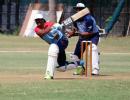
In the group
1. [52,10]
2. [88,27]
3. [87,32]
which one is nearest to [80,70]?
[87,32]

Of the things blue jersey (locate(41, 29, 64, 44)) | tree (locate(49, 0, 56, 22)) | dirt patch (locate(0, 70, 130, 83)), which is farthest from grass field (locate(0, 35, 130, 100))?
tree (locate(49, 0, 56, 22))

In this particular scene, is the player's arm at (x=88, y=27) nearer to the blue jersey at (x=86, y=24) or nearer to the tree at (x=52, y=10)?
the blue jersey at (x=86, y=24)

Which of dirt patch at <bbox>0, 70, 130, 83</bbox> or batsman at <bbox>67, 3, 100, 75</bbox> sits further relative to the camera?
batsman at <bbox>67, 3, 100, 75</bbox>

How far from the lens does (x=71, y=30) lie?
18.8 meters

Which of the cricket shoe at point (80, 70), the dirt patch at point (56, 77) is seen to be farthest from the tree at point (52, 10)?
Answer: the cricket shoe at point (80, 70)

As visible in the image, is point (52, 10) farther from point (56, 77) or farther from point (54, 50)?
point (54, 50)

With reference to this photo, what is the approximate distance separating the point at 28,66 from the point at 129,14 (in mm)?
23995

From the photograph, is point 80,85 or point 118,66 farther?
point 118,66

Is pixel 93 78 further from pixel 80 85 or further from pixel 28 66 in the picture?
pixel 28 66

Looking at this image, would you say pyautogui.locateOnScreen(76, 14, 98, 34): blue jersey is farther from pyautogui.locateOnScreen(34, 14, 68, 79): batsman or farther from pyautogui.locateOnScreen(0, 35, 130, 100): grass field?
pyautogui.locateOnScreen(34, 14, 68, 79): batsman

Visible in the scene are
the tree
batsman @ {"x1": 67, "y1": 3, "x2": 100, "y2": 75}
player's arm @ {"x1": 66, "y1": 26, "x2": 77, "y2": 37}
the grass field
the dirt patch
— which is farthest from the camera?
the tree

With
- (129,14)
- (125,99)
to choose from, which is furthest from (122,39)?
(125,99)

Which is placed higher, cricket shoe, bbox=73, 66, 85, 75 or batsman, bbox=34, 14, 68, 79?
batsman, bbox=34, 14, 68, 79

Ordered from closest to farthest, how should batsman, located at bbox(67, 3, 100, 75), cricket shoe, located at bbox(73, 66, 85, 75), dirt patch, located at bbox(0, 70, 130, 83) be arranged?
dirt patch, located at bbox(0, 70, 130, 83) < batsman, located at bbox(67, 3, 100, 75) < cricket shoe, located at bbox(73, 66, 85, 75)
